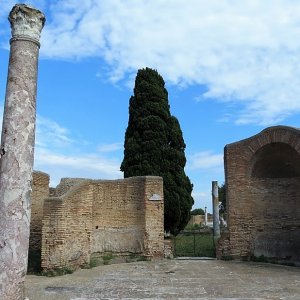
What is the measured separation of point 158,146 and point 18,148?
1277 centimetres

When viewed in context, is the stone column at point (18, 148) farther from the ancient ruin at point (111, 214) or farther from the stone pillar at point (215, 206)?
the stone pillar at point (215, 206)

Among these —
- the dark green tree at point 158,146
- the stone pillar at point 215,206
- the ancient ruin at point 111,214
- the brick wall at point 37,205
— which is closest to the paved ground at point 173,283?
A: the ancient ruin at point 111,214

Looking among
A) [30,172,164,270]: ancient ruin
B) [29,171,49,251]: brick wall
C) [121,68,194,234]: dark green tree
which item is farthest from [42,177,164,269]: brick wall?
[121,68,194,234]: dark green tree

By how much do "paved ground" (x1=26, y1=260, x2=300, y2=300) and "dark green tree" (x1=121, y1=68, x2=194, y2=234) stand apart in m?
4.98

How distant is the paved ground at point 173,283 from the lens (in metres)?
7.46

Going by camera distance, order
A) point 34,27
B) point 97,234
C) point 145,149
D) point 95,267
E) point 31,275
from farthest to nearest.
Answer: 1. point 145,149
2. point 97,234
3. point 95,267
4. point 31,275
5. point 34,27

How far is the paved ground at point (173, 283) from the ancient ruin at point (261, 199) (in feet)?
5.00

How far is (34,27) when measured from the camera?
5133 millimetres

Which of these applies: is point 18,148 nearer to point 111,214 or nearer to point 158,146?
point 111,214

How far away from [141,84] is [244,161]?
6.35 m

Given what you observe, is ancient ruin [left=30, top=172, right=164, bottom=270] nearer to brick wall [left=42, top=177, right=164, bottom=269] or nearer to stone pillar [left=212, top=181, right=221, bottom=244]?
brick wall [left=42, top=177, right=164, bottom=269]

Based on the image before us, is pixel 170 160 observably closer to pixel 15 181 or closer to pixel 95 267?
pixel 95 267

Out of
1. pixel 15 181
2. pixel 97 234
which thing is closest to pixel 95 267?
pixel 97 234

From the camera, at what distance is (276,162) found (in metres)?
14.1
